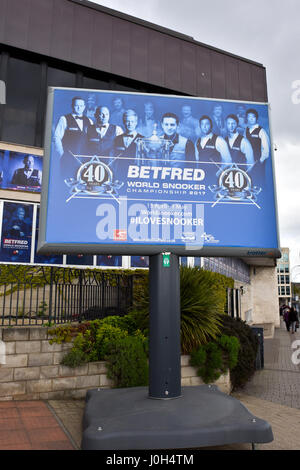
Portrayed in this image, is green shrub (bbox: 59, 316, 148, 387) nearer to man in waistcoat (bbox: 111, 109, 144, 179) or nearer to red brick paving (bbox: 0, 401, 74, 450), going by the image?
red brick paving (bbox: 0, 401, 74, 450)

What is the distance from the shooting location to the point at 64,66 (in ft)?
53.2

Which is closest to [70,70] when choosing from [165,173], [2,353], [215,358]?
[165,173]

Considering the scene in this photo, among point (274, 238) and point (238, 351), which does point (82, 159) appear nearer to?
point (274, 238)

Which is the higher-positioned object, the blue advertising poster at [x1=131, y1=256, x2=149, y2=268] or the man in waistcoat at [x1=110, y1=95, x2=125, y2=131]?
the man in waistcoat at [x1=110, y1=95, x2=125, y2=131]

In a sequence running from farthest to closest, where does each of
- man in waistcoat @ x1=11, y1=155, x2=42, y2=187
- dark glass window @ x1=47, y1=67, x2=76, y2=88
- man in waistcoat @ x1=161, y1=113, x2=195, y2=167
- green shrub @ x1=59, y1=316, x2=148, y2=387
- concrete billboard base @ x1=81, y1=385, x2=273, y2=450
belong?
dark glass window @ x1=47, y1=67, x2=76, y2=88 → man in waistcoat @ x1=11, y1=155, x2=42, y2=187 → green shrub @ x1=59, y1=316, x2=148, y2=387 → man in waistcoat @ x1=161, y1=113, x2=195, y2=167 → concrete billboard base @ x1=81, y1=385, x2=273, y2=450

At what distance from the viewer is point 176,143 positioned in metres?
5.87

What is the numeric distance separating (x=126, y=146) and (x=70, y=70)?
12.6 meters

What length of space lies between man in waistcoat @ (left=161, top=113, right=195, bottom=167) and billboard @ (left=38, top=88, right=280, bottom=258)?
0.02 meters

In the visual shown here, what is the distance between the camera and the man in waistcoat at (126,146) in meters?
5.63

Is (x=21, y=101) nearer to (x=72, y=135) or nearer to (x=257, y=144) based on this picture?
(x=72, y=135)

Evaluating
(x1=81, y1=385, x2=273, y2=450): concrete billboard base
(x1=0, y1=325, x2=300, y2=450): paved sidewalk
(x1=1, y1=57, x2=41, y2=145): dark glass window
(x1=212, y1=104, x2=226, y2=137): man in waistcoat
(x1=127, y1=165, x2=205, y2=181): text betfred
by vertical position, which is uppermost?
(x1=1, y1=57, x2=41, y2=145): dark glass window

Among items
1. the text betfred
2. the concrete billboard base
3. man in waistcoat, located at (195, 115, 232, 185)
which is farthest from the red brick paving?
man in waistcoat, located at (195, 115, 232, 185)

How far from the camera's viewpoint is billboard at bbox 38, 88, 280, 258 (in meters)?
5.42
